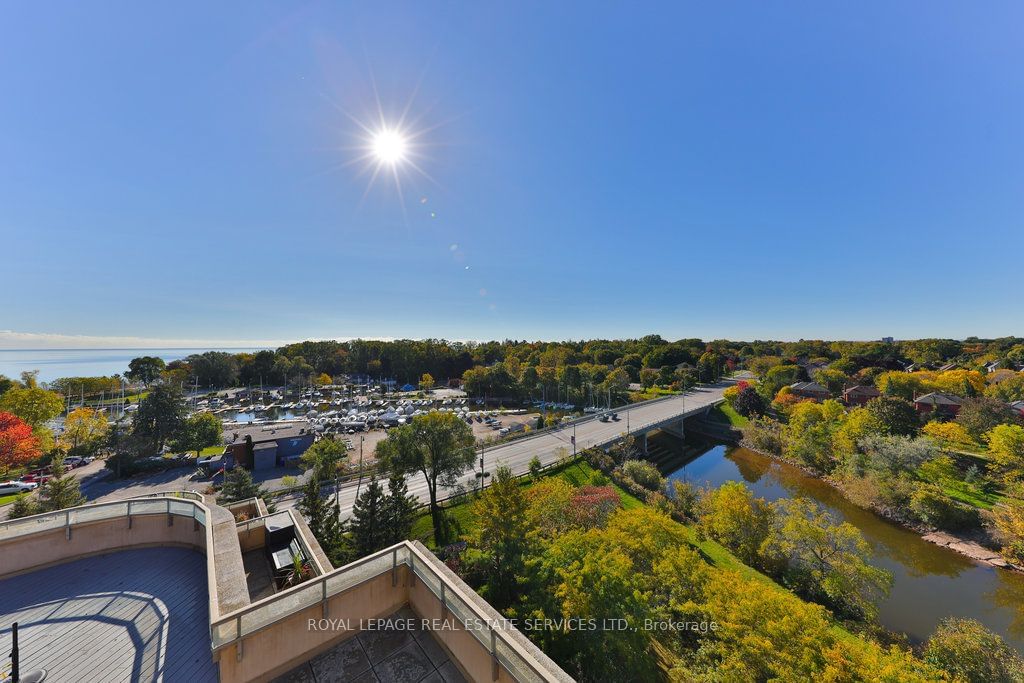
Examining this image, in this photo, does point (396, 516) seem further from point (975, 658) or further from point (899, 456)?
point (899, 456)

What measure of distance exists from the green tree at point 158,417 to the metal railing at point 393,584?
1657 inches

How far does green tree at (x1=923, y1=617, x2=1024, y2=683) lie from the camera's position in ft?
37.4

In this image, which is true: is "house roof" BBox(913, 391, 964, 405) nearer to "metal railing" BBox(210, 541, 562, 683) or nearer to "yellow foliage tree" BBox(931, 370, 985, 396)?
"yellow foliage tree" BBox(931, 370, 985, 396)

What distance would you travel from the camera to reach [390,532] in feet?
57.4

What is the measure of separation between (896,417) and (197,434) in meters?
72.4

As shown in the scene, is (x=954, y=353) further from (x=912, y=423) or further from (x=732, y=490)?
(x=732, y=490)

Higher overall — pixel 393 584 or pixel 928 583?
pixel 393 584

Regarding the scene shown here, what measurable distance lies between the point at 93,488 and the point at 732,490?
157ft

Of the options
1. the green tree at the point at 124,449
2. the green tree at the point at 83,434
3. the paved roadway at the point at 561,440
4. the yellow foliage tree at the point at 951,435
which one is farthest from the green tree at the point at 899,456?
the green tree at the point at 83,434

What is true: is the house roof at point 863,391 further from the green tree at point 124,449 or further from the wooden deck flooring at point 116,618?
the green tree at point 124,449

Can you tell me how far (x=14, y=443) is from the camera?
86.6 ft

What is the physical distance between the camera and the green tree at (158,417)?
3441 cm

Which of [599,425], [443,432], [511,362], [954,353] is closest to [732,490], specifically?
[443,432]

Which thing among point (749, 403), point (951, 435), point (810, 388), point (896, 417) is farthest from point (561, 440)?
point (810, 388)
